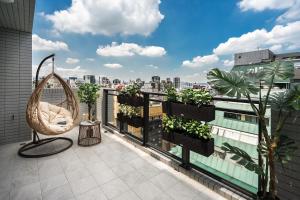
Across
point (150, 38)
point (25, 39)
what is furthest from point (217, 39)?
point (25, 39)

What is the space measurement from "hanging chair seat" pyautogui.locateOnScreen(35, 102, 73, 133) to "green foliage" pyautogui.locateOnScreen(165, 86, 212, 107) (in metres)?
2.03

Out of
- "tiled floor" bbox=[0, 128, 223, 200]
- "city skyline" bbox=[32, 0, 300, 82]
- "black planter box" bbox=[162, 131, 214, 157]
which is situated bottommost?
"tiled floor" bbox=[0, 128, 223, 200]

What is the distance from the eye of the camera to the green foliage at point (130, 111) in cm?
327

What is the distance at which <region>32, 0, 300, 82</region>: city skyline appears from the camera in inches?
180

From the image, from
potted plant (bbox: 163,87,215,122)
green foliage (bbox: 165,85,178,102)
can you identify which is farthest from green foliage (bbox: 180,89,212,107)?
green foliage (bbox: 165,85,178,102)

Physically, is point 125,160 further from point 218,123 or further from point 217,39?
point 217,39

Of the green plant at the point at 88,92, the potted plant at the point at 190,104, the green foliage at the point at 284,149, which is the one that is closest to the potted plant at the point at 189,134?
the potted plant at the point at 190,104

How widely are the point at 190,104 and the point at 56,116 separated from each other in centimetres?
293

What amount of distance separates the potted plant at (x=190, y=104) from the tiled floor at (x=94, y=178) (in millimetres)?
858

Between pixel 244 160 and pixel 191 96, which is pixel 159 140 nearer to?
pixel 191 96

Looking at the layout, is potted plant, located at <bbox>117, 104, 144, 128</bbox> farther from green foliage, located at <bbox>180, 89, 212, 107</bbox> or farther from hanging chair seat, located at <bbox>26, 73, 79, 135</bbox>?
green foliage, located at <bbox>180, 89, 212, 107</bbox>

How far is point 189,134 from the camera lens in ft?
6.98

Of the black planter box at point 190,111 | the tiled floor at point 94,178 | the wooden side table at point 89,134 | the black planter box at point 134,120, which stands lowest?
the tiled floor at point 94,178

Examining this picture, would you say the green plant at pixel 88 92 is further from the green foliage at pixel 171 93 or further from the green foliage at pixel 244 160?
the green foliage at pixel 244 160
